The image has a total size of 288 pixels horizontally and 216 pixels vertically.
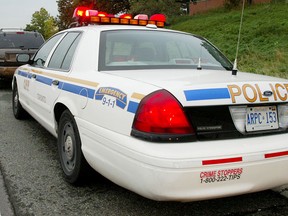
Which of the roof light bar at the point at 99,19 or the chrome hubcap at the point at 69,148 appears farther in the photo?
the roof light bar at the point at 99,19

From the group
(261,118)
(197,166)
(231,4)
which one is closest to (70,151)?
(197,166)

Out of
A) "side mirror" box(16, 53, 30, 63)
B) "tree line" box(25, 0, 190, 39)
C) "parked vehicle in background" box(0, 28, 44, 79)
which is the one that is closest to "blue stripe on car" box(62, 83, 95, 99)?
"side mirror" box(16, 53, 30, 63)

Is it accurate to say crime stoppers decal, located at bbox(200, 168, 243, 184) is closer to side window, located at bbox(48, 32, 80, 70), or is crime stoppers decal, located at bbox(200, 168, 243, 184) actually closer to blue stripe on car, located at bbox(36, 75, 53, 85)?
side window, located at bbox(48, 32, 80, 70)

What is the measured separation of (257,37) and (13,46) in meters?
10.4

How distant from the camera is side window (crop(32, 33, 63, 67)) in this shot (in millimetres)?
4709

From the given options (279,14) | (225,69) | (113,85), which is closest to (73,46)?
(113,85)

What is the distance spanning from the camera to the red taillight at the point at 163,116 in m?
2.44

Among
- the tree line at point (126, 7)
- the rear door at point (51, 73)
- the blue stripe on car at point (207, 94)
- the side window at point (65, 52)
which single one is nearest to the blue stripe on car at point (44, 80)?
the rear door at point (51, 73)

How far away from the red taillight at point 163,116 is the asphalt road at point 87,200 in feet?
2.80

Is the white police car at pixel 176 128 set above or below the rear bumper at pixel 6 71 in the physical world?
above

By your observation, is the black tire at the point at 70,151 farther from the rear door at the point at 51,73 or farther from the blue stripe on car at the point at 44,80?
the blue stripe on car at the point at 44,80

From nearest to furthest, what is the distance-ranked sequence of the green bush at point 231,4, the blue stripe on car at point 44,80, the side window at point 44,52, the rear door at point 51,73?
the rear door at point 51,73 < the blue stripe on car at point 44,80 < the side window at point 44,52 < the green bush at point 231,4

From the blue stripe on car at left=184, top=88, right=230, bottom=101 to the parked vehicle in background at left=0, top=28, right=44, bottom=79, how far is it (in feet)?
24.8

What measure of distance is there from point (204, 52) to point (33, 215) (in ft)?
7.03
